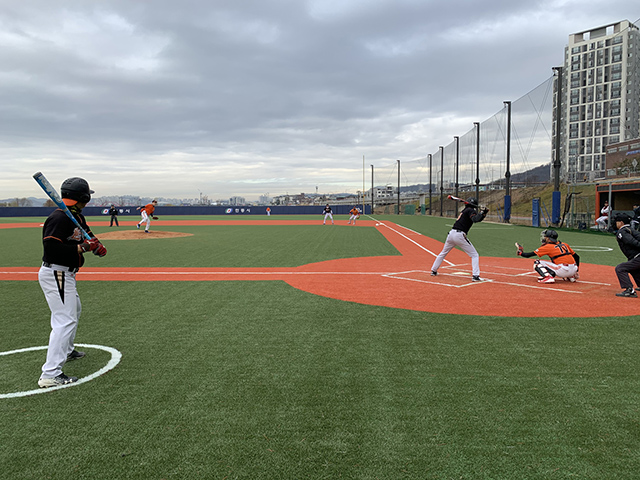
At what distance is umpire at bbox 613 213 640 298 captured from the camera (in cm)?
811

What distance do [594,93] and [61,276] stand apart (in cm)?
12626

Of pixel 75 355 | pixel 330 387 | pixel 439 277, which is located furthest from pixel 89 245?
pixel 439 277

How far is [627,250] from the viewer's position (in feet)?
27.5

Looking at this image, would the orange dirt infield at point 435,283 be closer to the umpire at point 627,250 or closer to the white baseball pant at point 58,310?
the umpire at point 627,250

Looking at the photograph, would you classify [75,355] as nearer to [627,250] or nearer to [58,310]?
[58,310]

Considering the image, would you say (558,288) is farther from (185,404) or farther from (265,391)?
(185,404)

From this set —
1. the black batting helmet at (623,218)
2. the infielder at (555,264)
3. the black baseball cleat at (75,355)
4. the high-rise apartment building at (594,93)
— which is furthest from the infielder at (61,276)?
the high-rise apartment building at (594,93)

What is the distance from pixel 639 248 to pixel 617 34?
11845 cm

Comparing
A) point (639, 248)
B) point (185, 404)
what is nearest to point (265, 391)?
point (185, 404)

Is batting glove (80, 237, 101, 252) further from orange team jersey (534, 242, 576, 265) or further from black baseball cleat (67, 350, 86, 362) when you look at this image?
orange team jersey (534, 242, 576, 265)

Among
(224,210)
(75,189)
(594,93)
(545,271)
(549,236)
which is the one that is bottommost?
(545,271)

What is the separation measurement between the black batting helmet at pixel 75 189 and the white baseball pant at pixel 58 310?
77 centimetres

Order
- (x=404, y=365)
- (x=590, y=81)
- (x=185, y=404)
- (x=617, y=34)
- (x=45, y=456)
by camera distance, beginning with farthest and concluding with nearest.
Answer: (x=590, y=81)
(x=617, y=34)
(x=404, y=365)
(x=185, y=404)
(x=45, y=456)

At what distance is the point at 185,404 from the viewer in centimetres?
389
